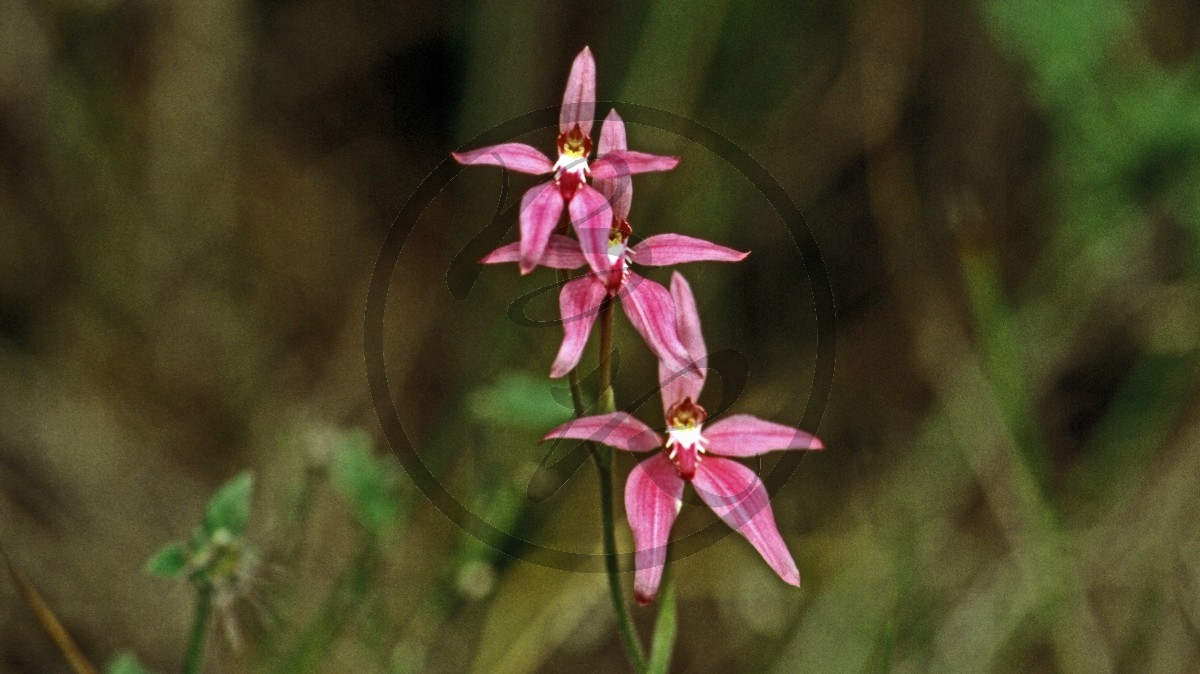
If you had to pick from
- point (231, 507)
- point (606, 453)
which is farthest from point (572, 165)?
point (231, 507)

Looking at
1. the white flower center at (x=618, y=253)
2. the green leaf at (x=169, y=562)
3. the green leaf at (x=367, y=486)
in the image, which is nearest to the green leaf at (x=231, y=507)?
the green leaf at (x=169, y=562)

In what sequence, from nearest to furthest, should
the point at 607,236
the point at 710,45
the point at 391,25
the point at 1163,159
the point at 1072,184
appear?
the point at 607,236 → the point at 1163,159 → the point at 1072,184 → the point at 710,45 → the point at 391,25

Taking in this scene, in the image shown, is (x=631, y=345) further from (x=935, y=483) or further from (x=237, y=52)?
(x=237, y=52)

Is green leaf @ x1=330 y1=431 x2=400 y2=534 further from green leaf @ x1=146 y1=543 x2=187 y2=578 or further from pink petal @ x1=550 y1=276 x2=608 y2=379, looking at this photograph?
pink petal @ x1=550 y1=276 x2=608 y2=379

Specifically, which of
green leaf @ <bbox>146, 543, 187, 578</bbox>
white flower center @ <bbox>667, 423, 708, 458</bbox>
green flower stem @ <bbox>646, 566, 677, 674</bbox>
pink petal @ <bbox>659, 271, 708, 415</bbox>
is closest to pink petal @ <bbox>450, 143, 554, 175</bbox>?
pink petal @ <bbox>659, 271, 708, 415</bbox>

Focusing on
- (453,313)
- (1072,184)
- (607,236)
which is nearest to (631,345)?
(453,313)

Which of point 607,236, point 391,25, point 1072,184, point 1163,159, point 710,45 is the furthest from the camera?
point 391,25

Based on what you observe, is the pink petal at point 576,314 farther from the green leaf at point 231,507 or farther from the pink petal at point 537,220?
the green leaf at point 231,507
